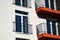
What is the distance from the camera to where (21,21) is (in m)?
22.2

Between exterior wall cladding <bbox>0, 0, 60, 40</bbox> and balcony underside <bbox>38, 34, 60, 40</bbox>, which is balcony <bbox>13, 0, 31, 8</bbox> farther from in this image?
balcony underside <bbox>38, 34, 60, 40</bbox>

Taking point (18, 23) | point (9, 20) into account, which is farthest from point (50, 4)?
point (9, 20)

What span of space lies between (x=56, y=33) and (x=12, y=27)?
4427 millimetres

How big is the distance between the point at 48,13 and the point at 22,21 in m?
2.46

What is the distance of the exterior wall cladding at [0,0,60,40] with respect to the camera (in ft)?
68.3

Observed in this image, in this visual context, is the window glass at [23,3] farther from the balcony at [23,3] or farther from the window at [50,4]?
the window at [50,4]

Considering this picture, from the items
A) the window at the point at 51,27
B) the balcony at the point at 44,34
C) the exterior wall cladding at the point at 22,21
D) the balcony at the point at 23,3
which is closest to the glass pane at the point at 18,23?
the exterior wall cladding at the point at 22,21

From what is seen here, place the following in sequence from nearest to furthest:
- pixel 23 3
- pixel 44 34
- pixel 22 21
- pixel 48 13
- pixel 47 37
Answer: pixel 44 34, pixel 47 37, pixel 22 21, pixel 23 3, pixel 48 13

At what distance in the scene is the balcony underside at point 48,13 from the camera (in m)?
22.3

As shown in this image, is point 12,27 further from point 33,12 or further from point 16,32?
point 33,12

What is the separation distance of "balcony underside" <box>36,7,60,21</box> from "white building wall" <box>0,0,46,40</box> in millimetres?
514

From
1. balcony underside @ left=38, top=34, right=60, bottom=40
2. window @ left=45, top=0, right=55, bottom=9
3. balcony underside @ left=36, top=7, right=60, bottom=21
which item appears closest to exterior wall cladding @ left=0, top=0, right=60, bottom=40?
balcony underside @ left=36, top=7, right=60, bottom=21

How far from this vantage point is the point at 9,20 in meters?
21.1

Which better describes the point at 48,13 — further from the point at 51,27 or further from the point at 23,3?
the point at 23,3
